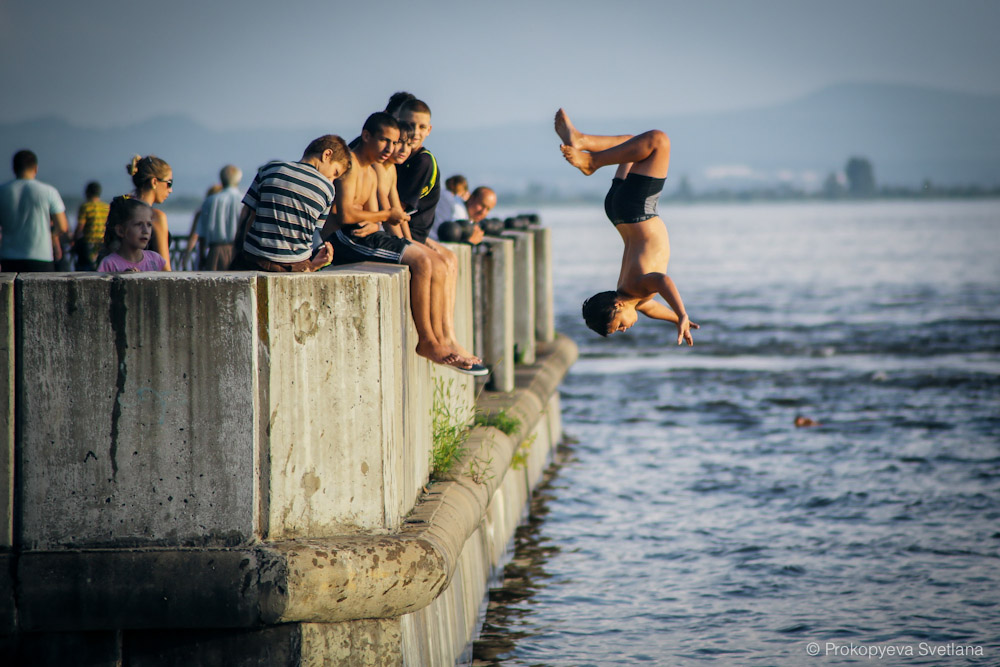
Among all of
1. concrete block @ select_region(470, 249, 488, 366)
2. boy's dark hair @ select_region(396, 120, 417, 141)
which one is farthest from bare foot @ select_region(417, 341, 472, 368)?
concrete block @ select_region(470, 249, 488, 366)

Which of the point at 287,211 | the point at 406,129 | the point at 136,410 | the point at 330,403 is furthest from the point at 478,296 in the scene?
the point at 136,410

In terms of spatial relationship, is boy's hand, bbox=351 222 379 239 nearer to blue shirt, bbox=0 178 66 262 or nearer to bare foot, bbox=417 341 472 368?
bare foot, bbox=417 341 472 368

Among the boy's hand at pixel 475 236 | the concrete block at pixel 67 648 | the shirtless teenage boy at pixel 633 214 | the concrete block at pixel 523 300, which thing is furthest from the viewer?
the concrete block at pixel 523 300

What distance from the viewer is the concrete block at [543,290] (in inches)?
531

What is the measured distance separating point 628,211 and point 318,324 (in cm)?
225

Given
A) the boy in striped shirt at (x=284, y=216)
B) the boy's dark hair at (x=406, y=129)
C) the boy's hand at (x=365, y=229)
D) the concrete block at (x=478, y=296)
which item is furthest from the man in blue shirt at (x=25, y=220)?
the boy in striped shirt at (x=284, y=216)

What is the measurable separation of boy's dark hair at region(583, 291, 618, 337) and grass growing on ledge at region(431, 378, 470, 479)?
2.97 feet

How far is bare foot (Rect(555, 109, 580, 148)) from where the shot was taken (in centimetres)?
612

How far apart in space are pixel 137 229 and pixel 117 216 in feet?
0.48

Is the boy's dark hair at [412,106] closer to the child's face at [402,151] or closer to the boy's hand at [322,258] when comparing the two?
the child's face at [402,151]

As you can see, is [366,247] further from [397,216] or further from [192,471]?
[192,471]

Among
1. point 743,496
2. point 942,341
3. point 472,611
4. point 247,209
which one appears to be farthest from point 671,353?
point 247,209

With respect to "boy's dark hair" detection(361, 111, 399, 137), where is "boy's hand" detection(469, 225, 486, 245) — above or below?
below

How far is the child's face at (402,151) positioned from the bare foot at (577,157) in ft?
3.05
